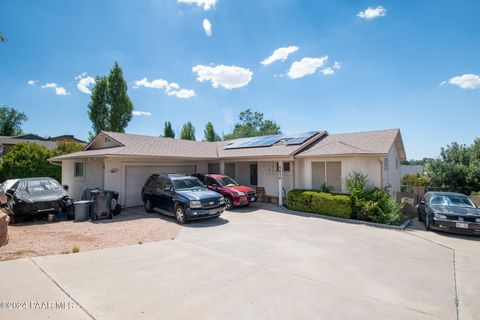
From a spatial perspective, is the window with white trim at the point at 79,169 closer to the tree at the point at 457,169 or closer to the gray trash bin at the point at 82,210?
the gray trash bin at the point at 82,210

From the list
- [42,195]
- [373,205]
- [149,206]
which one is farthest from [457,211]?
[42,195]

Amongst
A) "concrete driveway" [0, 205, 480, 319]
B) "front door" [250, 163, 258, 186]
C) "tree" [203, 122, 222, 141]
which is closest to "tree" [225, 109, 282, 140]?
"tree" [203, 122, 222, 141]

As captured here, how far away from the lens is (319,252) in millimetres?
6699

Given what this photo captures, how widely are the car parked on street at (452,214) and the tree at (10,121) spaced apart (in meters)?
69.8

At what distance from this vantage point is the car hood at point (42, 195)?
10.1 meters

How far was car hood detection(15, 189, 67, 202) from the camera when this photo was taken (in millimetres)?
10069

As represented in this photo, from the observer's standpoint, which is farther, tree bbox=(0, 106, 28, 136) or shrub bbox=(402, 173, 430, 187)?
tree bbox=(0, 106, 28, 136)

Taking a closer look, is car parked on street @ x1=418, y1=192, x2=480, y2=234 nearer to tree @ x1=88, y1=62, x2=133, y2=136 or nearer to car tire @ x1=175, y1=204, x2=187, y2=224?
car tire @ x1=175, y1=204, x2=187, y2=224

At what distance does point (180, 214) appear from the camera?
10.1 m

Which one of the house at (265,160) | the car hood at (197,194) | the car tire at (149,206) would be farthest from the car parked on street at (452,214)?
the car tire at (149,206)

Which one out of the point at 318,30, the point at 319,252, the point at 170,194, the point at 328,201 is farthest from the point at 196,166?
the point at 319,252

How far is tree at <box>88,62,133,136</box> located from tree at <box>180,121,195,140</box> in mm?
10394

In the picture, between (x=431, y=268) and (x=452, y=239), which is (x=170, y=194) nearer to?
(x=431, y=268)

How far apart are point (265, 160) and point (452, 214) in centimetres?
887
